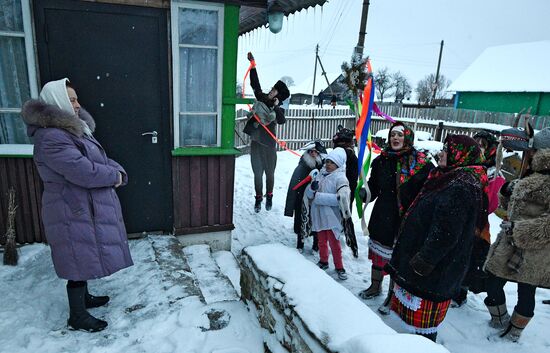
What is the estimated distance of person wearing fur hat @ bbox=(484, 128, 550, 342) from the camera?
8.18ft

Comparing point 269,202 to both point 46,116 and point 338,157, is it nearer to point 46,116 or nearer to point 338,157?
point 338,157

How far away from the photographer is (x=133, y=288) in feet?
9.64

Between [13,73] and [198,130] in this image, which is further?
[198,130]

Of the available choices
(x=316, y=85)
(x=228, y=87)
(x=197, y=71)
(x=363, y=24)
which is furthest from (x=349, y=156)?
(x=316, y=85)

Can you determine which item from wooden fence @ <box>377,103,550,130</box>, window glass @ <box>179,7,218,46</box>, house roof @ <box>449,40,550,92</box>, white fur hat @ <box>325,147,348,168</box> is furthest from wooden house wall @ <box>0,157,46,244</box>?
house roof @ <box>449,40,550,92</box>

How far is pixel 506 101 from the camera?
22609 mm

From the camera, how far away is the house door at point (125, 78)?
3.27m

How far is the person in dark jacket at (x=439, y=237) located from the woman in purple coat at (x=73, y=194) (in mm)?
2128

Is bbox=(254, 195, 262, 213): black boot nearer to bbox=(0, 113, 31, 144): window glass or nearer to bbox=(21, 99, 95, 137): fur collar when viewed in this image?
bbox=(0, 113, 31, 144): window glass

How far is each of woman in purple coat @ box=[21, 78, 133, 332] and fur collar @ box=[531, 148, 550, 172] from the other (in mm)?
3141

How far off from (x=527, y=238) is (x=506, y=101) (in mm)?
24941

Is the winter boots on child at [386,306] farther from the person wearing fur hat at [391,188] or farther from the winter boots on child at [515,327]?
the winter boots on child at [515,327]

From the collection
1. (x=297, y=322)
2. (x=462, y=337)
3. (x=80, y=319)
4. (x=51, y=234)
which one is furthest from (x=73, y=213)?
(x=462, y=337)

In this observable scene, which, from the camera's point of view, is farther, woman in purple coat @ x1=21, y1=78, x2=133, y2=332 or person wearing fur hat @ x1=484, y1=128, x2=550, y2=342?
person wearing fur hat @ x1=484, y1=128, x2=550, y2=342
